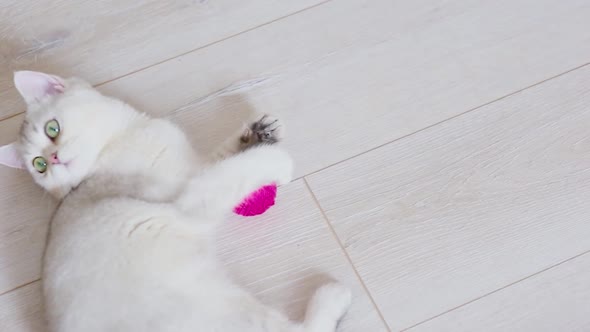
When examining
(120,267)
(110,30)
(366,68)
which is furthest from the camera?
(110,30)

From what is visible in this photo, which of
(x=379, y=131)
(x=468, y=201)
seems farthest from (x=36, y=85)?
(x=468, y=201)

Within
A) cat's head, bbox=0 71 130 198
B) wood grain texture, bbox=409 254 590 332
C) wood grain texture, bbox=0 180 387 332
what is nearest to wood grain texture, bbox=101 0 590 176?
wood grain texture, bbox=0 180 387 332

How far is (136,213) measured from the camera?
39.5 inches

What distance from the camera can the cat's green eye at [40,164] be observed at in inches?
42.2

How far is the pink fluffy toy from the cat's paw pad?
10 centimetres

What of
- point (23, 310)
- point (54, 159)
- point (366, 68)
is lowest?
point (23, 310)

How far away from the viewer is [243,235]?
1171mm

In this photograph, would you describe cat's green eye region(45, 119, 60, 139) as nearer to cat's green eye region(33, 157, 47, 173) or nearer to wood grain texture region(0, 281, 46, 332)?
cat's green eye region(33, 157, 47, 173)

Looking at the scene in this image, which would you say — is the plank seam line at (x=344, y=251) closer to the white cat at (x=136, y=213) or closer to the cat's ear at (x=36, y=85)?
the white cat at (x=136, y=213)

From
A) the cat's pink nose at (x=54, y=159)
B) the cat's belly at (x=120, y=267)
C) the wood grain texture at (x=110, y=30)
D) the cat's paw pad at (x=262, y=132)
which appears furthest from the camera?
the wood grain texture at (x=110, y=30)

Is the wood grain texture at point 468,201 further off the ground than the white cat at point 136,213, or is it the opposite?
the white cat at point 136,213

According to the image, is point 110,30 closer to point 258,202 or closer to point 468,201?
point 258,202

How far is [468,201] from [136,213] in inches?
25.3

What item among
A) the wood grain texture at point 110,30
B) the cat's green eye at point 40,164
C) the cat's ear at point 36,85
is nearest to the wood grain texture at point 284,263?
the cat's green eye at point 40,164
